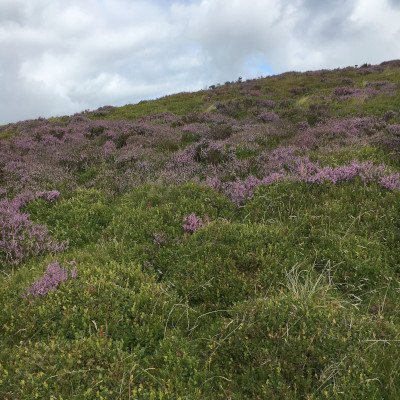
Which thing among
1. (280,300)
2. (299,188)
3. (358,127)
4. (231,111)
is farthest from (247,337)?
(231,111)

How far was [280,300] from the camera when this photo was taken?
3.43 m

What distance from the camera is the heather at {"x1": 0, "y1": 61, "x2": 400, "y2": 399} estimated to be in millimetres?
2760

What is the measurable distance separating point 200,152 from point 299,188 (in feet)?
15.1

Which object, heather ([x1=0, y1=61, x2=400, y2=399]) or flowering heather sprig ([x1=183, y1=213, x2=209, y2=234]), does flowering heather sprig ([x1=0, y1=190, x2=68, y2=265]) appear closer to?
heather ([x1=0, y1=61, x2=400, y2=399])

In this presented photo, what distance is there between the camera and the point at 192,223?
560 cm

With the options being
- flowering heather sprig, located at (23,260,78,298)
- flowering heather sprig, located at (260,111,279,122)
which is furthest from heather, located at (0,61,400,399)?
flowering heather sprig, located at (260,111,279,122)

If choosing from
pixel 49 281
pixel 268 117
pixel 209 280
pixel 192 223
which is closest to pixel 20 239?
pixel 49 281

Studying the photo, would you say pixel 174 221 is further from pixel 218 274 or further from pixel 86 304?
pixel 86 304

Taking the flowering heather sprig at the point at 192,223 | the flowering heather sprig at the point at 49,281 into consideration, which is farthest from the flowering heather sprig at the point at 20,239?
the flowering heather sprig at the point at 192,223

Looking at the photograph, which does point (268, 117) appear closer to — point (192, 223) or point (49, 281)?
point (192, 223)

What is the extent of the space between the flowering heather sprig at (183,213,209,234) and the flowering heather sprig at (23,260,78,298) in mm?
2076

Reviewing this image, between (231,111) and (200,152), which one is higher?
(231,111)

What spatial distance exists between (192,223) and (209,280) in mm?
1637

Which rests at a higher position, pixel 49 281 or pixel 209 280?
pixel 49 281
